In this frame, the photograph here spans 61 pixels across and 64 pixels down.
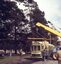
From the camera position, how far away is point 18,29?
73125 millimetres

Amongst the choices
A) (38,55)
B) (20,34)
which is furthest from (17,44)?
(38,55)

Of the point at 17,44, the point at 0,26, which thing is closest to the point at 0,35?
the point at 0,26

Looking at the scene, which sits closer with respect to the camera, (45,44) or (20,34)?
(45,44)

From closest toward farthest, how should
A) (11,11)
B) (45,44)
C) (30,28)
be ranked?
(45,44), (11,11), (30,28)

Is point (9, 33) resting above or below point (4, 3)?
below

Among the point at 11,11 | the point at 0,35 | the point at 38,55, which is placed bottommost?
the point at 38,55

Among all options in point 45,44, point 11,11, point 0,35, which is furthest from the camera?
point 11,11

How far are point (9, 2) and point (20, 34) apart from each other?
351 inches

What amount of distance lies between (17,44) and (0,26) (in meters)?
7.88

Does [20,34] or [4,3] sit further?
[20,34]

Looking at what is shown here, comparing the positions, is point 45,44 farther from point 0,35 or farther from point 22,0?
point 22,0

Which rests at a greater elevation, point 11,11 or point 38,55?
point 11,11

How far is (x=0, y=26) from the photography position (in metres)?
65.7

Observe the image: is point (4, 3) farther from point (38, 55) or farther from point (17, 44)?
point (38, 55)
